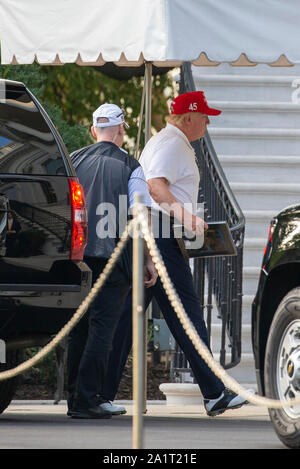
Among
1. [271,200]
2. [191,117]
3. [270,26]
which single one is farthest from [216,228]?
[271,200]

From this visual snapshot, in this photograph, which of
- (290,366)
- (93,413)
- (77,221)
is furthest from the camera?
(93,413)

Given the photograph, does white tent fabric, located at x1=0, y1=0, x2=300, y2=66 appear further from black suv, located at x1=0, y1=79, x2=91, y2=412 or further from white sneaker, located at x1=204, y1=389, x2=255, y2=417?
white sneaker, located at x1=204, y1=389, x2=255, y2=417

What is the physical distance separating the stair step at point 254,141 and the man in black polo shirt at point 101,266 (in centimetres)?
552

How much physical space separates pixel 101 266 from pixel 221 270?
3.00 m

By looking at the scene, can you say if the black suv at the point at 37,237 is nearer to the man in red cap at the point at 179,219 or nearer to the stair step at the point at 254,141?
the man in red cap at the point at 179,219

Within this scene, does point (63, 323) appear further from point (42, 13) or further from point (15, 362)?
point (42, 13)

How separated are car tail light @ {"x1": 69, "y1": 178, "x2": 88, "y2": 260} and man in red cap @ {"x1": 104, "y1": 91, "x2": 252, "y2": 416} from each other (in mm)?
1082

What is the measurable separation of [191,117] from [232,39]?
87cm

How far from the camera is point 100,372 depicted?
848 centimetres

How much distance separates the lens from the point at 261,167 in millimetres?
13953

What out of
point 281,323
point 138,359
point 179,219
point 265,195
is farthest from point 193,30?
point 265,195

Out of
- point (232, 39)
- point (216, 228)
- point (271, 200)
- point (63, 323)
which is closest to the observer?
point (63, 323)

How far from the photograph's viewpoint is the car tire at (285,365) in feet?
22.1

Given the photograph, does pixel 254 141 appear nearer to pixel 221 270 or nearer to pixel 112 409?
pixel 221 270
